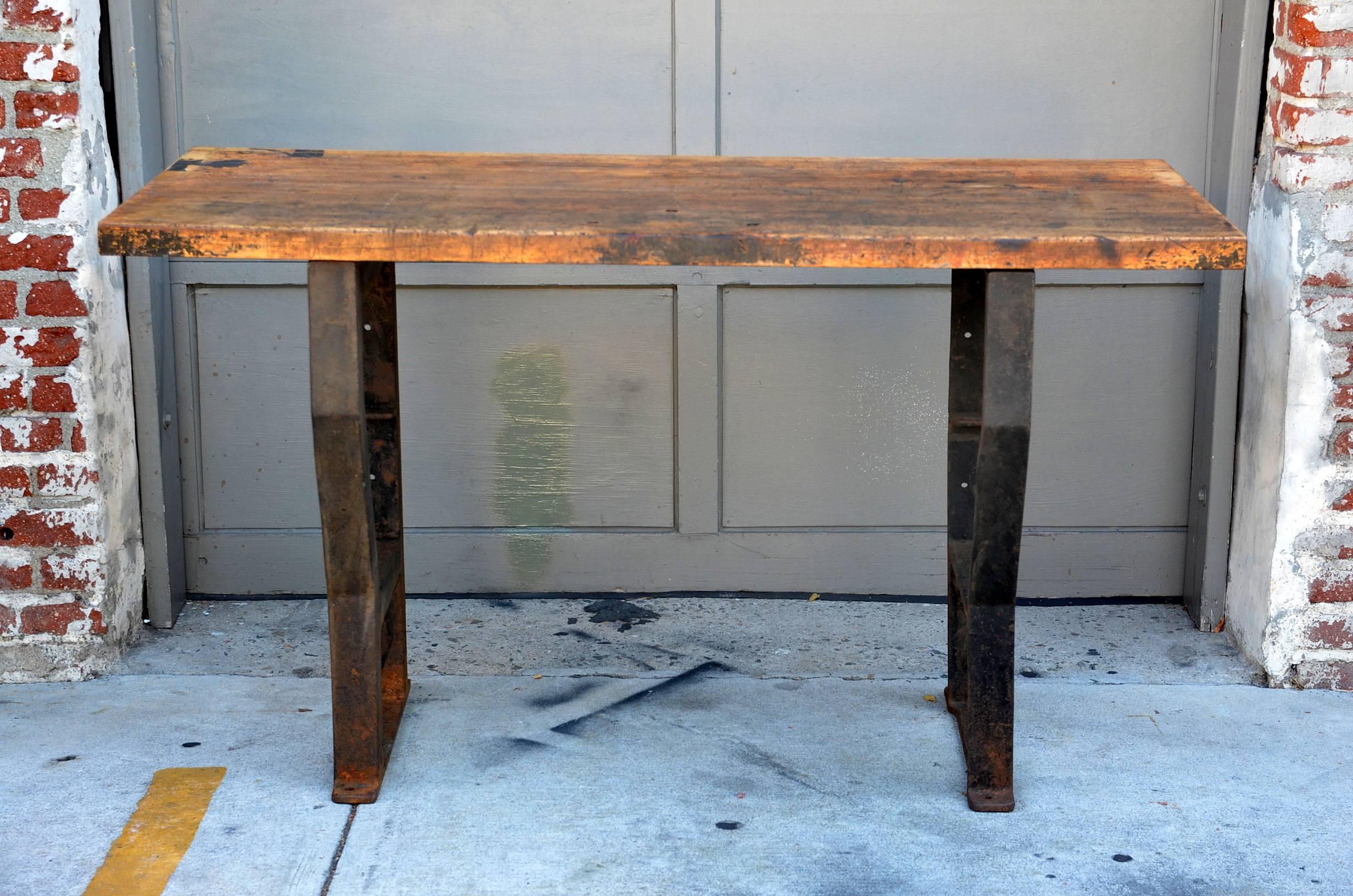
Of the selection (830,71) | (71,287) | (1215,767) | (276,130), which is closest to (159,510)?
(71,287)

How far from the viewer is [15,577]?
112 inches

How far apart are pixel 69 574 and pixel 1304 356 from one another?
2735 millimetres

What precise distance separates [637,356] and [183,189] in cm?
127

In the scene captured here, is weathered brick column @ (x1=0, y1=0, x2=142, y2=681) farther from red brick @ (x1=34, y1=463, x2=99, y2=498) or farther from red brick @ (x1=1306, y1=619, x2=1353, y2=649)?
red brick @ (x1=1306, y1=619, x2=1353, y2=649)

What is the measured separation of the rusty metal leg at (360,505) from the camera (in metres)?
2.11

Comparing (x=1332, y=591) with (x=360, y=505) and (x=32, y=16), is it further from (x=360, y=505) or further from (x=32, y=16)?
(x=32, y=16)

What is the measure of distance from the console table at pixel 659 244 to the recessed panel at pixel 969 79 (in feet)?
1.86

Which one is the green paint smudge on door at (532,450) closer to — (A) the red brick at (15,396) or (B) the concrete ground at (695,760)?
(B) the concrete ground at (695,760)

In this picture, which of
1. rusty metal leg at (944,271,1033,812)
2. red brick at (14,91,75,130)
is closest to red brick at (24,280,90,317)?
red brick at (14,91,75,130)

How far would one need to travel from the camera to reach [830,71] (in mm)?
3068

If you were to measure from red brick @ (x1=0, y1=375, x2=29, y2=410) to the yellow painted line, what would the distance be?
2.93 feet

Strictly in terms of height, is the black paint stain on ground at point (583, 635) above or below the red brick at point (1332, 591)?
below

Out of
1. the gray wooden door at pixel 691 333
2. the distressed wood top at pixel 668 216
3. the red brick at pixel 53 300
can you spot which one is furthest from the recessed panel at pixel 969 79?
the red brick at pixel 53 300

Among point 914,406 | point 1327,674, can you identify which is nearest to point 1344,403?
point 1327,674
